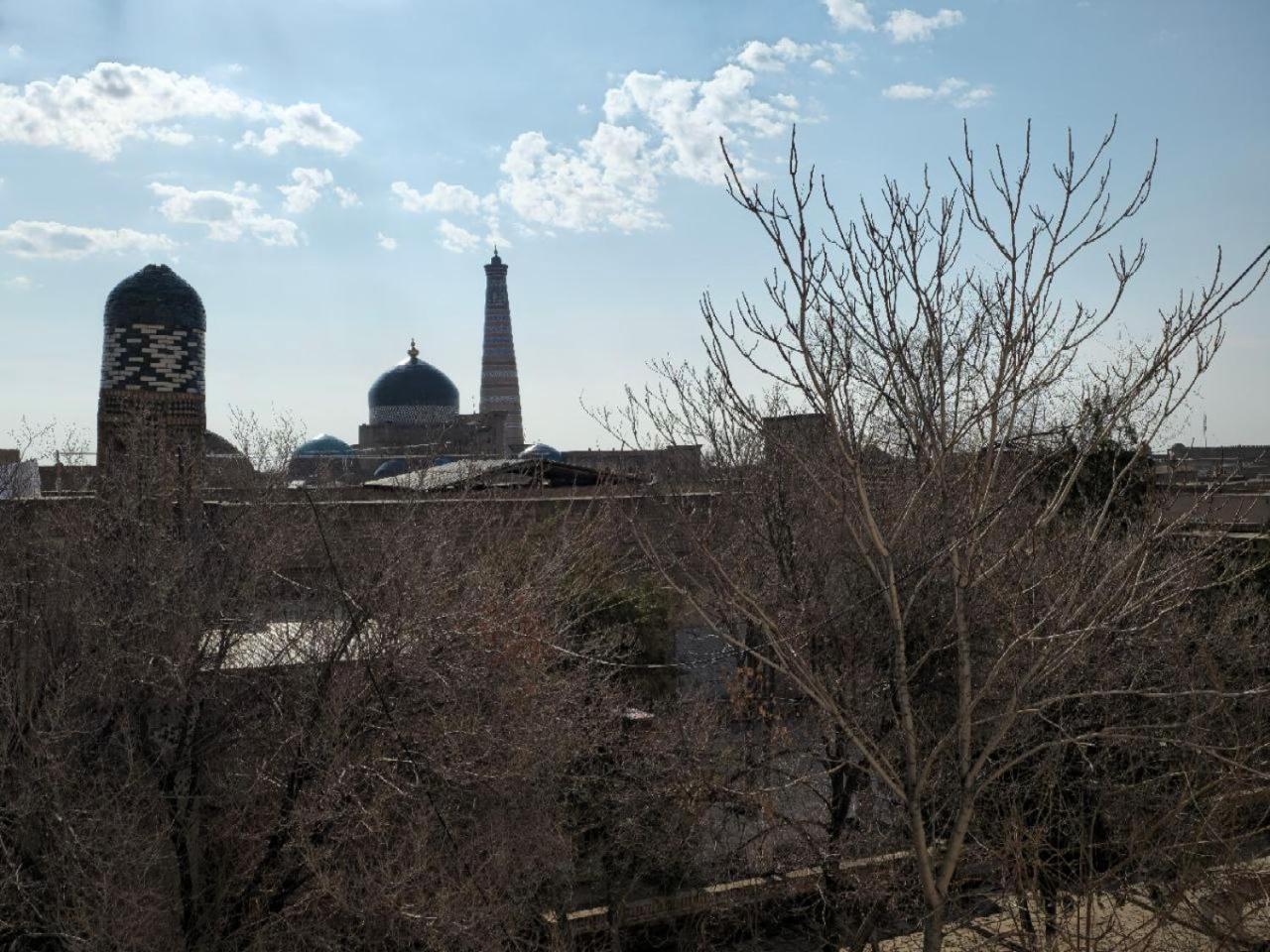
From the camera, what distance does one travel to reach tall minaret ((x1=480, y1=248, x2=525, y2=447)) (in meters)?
50.5

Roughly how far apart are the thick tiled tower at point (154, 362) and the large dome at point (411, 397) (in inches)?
1177

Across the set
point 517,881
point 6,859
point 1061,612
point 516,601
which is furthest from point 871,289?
point 516,601

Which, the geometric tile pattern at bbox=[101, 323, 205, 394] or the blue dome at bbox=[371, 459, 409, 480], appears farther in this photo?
the blue dome at bbox=[371, 459, 409, 480]

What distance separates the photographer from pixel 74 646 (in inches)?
365

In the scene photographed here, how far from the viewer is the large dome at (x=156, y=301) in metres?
16.0

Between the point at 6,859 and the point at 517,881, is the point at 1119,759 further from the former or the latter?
the point at 6,859

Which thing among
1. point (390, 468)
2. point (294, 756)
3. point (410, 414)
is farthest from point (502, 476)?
point (410, 414)

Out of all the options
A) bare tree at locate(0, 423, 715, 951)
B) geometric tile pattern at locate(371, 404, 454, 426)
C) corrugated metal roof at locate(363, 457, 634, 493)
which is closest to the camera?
bare tree at locate(0, 423, 715, 951)

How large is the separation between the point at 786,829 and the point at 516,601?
10.4 feet

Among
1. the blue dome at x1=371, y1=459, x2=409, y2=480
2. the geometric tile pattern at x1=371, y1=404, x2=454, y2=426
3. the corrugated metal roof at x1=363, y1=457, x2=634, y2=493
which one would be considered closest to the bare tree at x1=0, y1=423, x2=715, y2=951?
the corrugated metal roof at x1=363, y1=457, x2=634, y2=493

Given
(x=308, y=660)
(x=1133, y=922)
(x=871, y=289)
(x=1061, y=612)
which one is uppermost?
(x=871, y=289)

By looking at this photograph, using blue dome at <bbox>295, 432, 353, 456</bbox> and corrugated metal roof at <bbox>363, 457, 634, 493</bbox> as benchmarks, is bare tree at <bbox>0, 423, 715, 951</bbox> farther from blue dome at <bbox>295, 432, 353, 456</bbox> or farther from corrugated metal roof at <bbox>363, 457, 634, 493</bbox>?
blue dome at <bbox>295, 432, 353, 456</bbox>

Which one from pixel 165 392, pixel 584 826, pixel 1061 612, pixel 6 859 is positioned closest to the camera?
pixel 1061 612

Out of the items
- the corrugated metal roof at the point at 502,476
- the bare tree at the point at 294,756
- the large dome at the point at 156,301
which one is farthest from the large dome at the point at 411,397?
the bare tree at the point at 294,756
